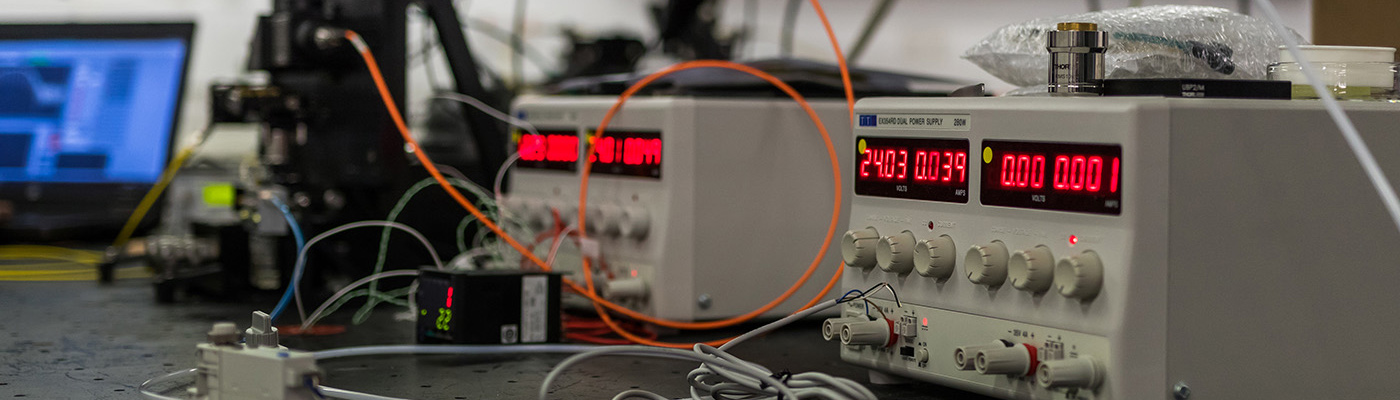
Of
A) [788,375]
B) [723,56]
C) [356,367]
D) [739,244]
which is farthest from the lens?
[723,56]

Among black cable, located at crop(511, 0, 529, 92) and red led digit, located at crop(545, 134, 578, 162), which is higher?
black cable, located at crop(511, 0, 529, 92)

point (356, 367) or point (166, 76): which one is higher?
point (166, 76)

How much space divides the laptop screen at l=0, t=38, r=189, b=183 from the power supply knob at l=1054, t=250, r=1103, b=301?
1871mm

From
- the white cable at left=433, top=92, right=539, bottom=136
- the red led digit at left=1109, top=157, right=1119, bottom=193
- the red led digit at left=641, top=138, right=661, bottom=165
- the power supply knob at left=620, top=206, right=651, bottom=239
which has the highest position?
the white cable at left=433, top=92, right=539, bottom=136

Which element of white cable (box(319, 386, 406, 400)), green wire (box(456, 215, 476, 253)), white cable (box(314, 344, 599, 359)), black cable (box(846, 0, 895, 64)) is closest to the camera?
white cable (box(319, 386, 406, 400))

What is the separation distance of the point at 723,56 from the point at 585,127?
0.78 m

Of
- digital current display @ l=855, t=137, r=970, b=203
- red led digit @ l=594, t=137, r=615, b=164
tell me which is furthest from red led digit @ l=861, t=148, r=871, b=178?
red led digit @ l=594, t=137, r=615, b=164

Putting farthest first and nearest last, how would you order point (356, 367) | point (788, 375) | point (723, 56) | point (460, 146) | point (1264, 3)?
point (723, 56) < point (460, 146) < point (356, 367) < point (788, 375) < point (1264, 3)

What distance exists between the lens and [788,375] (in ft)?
3.38

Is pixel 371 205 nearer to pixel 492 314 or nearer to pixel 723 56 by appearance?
pixel 492 314

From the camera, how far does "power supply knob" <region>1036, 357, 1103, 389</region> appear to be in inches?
37.9

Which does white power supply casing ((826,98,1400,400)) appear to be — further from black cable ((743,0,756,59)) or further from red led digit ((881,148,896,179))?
black cable ((743,0,756,59))

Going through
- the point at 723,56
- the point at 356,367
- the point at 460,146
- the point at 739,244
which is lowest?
the point at 356,367

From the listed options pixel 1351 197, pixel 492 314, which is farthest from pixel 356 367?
pixel 1351 197
